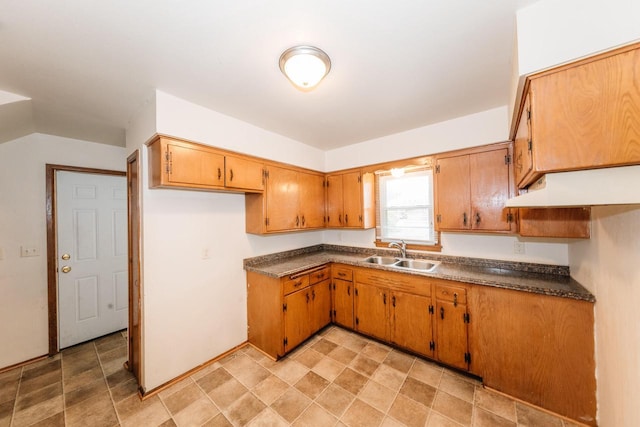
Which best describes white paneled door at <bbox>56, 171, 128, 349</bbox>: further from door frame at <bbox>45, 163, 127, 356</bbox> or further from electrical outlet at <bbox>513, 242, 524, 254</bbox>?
electrical outlet at <bbox>513, 242, 524, 254</bbox>

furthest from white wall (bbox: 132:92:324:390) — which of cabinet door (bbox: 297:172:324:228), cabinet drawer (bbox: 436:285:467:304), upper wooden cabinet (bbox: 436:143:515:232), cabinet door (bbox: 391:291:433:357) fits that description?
cabinet drawer (bbox: 436:285:467:304)

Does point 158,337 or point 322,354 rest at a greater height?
point 158,337

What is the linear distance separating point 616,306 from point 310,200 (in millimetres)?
2758

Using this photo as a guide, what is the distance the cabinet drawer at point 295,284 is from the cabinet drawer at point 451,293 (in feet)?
4.56

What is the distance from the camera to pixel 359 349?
254 centimetres

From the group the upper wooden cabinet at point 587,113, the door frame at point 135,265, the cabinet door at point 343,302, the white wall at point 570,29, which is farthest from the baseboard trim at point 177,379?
the white wall at point 570,29

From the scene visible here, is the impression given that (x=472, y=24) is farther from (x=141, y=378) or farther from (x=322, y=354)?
(x=141, y=378)

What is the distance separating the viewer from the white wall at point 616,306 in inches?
41.9

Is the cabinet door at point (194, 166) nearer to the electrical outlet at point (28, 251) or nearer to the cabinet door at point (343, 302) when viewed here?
the cabinet door at point (343, 302)

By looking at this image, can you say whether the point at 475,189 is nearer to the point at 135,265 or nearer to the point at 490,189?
the point at 490,189

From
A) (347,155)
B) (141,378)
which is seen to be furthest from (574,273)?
(141,378)

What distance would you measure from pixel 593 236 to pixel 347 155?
2617 mm

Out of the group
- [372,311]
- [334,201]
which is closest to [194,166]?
[334,201]

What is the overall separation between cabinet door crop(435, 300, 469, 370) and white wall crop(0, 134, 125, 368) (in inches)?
163
